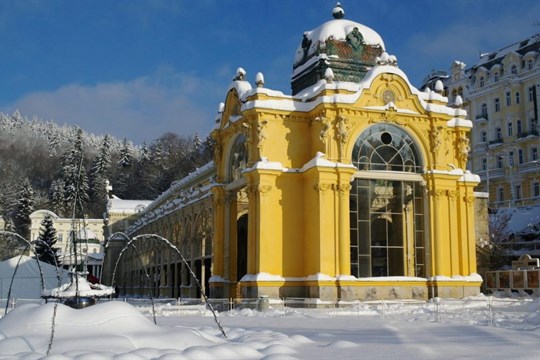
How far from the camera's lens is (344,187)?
33.0 metres

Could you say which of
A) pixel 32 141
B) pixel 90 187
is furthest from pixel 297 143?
pixel 32 141

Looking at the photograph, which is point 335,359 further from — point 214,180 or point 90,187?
point 90,187

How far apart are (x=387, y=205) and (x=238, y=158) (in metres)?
8.40

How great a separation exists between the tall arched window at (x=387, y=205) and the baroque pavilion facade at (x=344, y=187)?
0.17 feet

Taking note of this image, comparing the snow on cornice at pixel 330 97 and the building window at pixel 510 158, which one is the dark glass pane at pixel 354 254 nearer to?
the snow on cornice at pixel 330 97

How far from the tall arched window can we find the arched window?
6067mm

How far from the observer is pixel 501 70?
77562mm

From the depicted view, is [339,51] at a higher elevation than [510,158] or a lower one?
higher

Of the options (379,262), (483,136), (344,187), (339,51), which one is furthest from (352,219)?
(483,136)

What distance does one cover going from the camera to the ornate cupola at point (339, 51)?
3831cm

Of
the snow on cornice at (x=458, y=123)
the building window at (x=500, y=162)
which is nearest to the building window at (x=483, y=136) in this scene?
the building window at (x=500, y=162)

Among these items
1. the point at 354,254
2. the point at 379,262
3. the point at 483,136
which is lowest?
the point at 379,262

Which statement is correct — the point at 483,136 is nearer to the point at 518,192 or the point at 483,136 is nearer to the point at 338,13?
the point at 518,192

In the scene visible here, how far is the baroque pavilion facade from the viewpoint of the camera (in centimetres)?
3294
